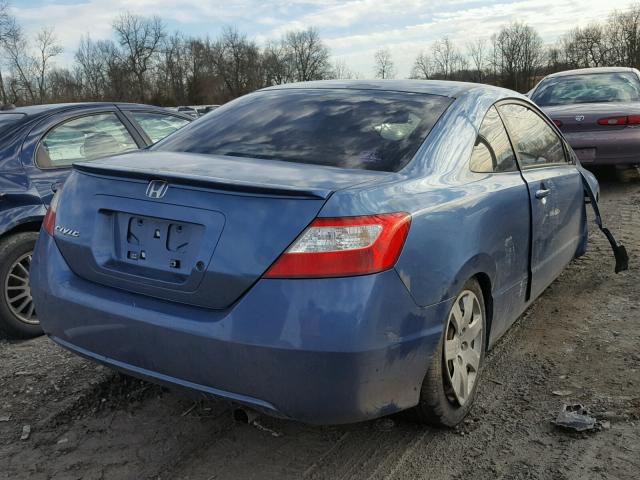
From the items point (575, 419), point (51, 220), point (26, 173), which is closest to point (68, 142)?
point (26, 173)

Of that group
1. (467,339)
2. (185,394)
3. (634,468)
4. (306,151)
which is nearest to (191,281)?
(185,394)

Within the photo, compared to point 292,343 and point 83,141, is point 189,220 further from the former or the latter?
point 83,141

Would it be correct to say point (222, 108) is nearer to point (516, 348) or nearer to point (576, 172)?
point (516, 348)

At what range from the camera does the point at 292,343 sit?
210 centimetres

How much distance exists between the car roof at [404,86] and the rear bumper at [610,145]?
5.37 metres

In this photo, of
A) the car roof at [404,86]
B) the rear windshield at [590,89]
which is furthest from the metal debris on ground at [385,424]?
the rear windshield at [590,89]

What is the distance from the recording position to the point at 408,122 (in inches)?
116

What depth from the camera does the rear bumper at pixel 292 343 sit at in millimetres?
2104

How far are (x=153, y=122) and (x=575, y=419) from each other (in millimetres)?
4243

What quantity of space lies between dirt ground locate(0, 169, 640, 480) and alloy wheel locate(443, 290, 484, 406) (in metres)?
0.21

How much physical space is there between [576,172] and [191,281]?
10.7 feet

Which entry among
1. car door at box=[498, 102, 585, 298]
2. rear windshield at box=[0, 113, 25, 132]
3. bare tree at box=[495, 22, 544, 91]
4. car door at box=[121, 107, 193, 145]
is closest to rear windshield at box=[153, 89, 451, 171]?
car door at box=[498, 102, 585, 298]

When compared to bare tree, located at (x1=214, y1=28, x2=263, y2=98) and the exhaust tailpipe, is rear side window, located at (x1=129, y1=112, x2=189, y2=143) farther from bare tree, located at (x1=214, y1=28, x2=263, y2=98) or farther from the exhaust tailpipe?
bare tree, located at (x1=214, y1=28, x2=263, y2=98)

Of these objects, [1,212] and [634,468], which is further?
[1,212]
